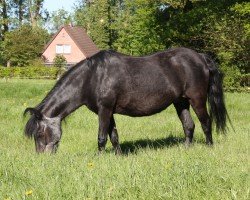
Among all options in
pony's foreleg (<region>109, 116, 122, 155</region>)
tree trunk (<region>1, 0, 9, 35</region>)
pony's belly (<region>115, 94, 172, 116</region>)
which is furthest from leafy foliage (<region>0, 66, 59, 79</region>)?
pony's belly (<region>115, 94, 172, 116</region>)

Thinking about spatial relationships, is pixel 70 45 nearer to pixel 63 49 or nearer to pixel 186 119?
pixel 63 49

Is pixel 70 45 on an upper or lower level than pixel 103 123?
lower

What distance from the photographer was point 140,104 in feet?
26.1

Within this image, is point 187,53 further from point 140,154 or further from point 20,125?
point 20,125

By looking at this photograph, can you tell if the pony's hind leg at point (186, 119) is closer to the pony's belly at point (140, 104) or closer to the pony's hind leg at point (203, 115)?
the pony's hind leg at point (203, 115)

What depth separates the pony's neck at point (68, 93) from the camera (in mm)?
7621

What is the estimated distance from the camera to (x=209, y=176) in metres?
4.56

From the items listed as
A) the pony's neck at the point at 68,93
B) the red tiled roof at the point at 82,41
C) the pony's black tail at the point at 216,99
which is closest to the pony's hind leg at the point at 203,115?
the pony's black tail at the point at 216,99

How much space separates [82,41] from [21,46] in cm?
1313

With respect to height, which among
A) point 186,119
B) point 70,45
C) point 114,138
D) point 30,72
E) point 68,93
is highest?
point 68,93

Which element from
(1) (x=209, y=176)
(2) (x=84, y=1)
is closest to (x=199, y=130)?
(1) (x=209, y=176)

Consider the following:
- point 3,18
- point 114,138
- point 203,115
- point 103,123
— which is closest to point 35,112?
point 103,123

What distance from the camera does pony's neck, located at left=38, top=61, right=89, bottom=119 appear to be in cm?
762

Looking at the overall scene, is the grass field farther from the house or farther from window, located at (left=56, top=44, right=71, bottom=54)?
window, located at (left=56, top=44, right=71, bottom=54)
